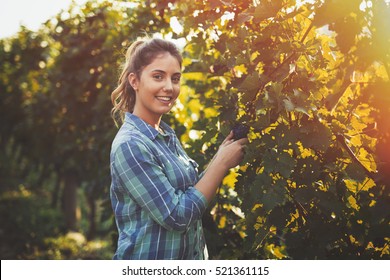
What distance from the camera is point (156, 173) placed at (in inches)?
81.2

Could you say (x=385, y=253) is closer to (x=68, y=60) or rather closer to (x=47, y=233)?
(x=68, y=60)

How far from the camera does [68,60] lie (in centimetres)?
570

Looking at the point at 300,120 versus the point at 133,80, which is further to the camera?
the point at 133,80

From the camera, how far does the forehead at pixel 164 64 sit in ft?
7.53

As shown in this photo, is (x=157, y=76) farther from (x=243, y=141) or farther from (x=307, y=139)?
(x=307, y=139)

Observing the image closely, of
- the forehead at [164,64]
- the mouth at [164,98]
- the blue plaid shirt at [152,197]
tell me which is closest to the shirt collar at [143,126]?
the blue plaid shirt at [152,197]

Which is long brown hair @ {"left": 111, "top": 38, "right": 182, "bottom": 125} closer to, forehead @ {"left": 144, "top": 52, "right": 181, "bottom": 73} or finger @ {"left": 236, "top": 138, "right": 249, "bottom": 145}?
forehead @ {"left": 144, "top": 52, "right": 181, "bottom": 73}

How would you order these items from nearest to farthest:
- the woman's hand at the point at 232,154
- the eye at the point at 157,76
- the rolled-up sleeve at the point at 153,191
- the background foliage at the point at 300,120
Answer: the background foliage at the point at 300,120 < the rolled-up sleeve at the point at 153,191 < the woman's hand at the point at 232,154 < the eye at the point at 157,76

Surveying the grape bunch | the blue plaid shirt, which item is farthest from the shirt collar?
the grape bunch

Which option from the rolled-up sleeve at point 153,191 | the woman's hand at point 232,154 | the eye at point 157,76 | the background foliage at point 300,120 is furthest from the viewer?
the eye at point 157,76

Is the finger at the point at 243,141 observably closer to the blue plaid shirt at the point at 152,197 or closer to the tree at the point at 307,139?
the tree at the point at 307,139

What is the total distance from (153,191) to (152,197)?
2 centimetres

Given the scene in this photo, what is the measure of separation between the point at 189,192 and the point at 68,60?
401 centimetres

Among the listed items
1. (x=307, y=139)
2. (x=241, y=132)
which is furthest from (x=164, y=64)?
(x=307, y=139)
